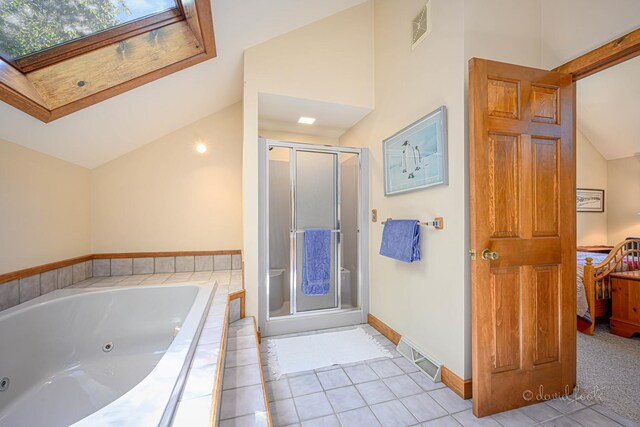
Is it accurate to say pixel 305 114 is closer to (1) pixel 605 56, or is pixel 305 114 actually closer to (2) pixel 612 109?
(1) pixel 605 56

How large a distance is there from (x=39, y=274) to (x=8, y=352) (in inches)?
27.7

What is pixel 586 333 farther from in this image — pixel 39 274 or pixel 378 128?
pixel 39 274

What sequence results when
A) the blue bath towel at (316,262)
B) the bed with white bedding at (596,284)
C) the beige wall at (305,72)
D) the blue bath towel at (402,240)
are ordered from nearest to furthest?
the blue bath towel at (402,240), the beige wall at (305,72), the bed with white bedding at (596,284), the blue bath towel at (316,262)

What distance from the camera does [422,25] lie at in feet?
6.25

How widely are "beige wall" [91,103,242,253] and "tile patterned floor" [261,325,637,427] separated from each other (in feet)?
5.88

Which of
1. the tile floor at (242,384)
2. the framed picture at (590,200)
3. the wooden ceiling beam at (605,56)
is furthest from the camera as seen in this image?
the framed picture at (590,200)

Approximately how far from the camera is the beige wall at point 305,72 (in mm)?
2303

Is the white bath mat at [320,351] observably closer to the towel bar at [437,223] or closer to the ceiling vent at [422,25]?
the towel bar at [437,223]

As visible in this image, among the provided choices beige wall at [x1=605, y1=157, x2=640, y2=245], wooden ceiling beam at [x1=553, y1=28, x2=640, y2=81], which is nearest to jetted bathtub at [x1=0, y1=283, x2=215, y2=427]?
wooden ceiling beam at [x1=553, y1=28, x2=640, y2=81]

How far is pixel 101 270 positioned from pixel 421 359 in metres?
3.12

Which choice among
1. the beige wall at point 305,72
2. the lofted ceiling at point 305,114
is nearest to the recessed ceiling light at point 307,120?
the lofted ceiling at point 305,114

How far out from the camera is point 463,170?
5.13 ft

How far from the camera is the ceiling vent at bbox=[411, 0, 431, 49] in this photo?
72.0 inches

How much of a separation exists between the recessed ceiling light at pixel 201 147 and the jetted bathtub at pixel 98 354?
59.8 inches
